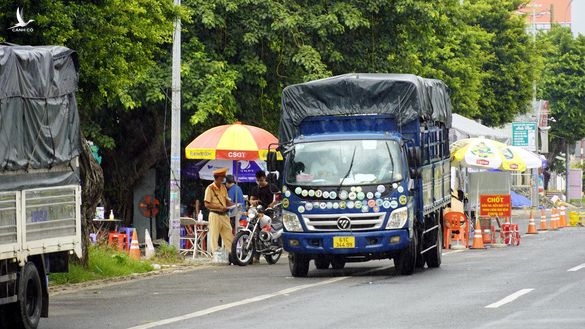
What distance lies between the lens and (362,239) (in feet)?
68.6

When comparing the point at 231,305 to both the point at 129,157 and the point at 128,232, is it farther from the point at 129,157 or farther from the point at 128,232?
the point at 129,157

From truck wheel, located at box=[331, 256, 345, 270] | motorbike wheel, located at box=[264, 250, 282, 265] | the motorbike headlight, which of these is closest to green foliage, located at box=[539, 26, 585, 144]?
motorbike wheel, located at box=[264, 250, 282, 265]

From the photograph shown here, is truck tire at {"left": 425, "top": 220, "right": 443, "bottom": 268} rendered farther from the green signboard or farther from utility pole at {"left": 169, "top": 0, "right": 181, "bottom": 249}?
the green signboard

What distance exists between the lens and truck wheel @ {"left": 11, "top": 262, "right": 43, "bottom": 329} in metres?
13.4

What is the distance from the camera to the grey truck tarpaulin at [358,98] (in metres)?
22.4

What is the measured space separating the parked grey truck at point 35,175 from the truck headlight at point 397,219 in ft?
22.3

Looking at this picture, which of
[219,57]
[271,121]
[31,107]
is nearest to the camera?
[31,107]

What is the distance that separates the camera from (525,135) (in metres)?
67.2

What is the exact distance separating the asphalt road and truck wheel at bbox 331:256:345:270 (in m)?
0.23

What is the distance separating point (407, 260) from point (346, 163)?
185cm

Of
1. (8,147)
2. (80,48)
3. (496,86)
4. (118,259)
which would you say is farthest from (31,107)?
(496,86)

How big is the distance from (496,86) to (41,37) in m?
53.7

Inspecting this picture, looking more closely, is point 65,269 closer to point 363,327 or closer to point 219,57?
point 363,327

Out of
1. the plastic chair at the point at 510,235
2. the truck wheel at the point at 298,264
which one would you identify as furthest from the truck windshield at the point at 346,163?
the plastic chair at the point at 510,235
